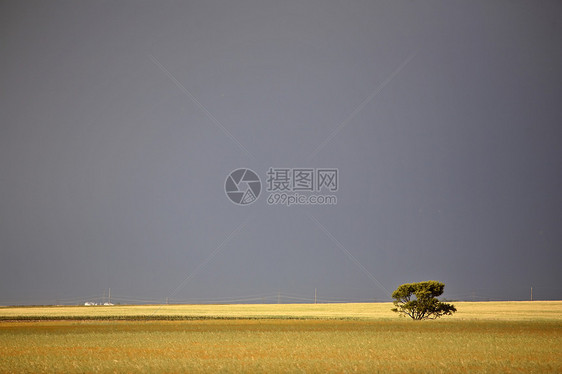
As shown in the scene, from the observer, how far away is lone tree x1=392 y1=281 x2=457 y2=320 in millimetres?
75375

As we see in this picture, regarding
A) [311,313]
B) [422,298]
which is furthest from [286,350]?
[311,313]

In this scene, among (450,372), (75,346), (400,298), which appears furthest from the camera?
(400,298)

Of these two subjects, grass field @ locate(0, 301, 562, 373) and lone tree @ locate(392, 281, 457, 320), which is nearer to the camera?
grass field @ locate(0, 301, 562, 373)

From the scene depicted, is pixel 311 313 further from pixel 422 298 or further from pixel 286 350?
pixel 286 350

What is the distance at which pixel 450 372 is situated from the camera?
30.0 meters

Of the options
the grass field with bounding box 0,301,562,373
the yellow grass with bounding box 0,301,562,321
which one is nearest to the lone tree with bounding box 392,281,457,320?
the yellow grass with bounding box 0,301,562,321

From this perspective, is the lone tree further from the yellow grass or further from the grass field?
the grass field

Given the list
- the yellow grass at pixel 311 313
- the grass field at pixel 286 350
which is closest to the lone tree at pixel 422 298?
→ the yellow grass at pixel 311 313

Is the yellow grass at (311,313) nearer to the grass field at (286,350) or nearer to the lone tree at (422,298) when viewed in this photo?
the lone tree at (422,298)

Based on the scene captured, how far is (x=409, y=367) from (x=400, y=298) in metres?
46.5

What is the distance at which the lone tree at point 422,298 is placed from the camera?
75375 millimetres

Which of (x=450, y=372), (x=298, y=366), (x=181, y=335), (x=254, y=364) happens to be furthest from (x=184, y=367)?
(x=181, y=335)

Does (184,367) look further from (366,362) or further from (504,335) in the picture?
(504,335)

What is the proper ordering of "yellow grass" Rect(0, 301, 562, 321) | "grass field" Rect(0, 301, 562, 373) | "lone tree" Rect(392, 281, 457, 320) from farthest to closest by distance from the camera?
1. "yellow grass" Rect(0, 301, 562, 321)
2. "lone tree" Rect(392, 281, 457, 320)
3. "grass field" Rect(0, 301, 562, 373)
